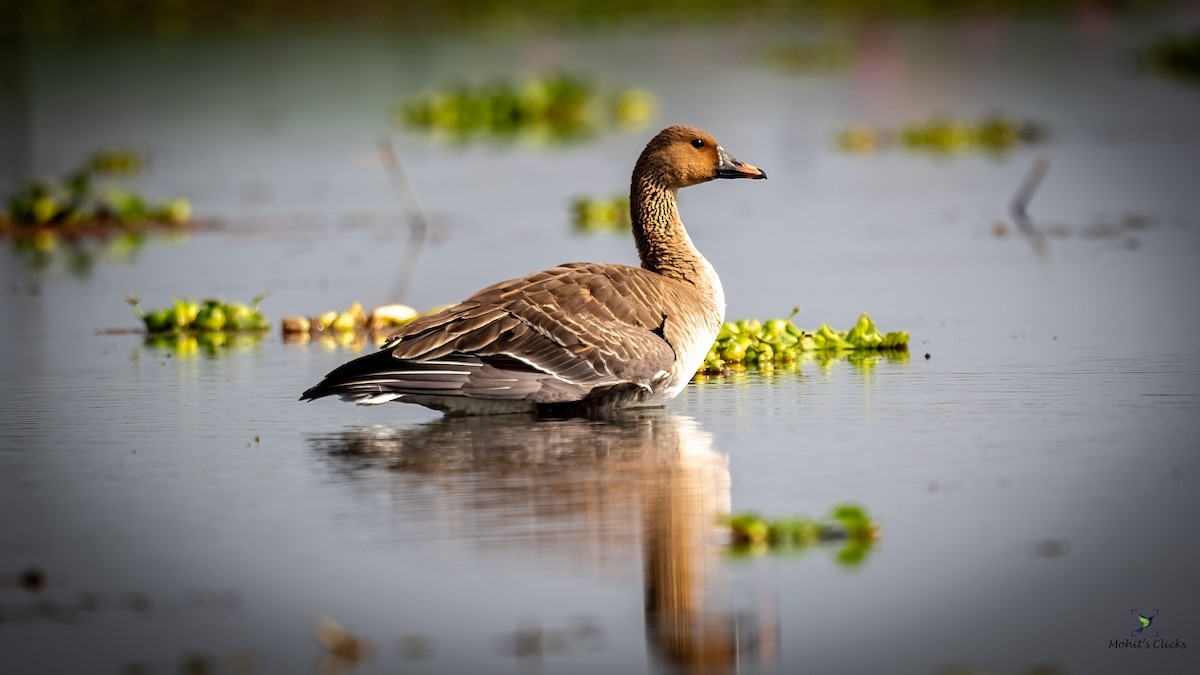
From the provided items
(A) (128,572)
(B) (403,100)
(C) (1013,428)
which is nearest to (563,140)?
(B) (403,100)

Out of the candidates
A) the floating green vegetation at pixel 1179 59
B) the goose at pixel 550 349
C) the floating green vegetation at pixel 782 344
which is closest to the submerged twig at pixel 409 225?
the floating green vegetation at pixel 782 344

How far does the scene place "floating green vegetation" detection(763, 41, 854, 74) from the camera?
155ft

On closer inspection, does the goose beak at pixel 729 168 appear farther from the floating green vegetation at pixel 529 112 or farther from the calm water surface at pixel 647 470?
the floating green vegetation at pixel 529 112

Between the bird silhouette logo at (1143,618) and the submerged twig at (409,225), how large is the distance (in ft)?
35.3

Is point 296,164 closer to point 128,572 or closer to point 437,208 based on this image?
point 437,208

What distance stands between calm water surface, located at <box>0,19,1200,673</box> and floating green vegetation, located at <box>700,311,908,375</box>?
0.91 feet

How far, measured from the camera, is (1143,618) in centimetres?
837

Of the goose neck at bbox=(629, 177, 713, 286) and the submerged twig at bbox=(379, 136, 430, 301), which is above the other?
the submerged twig at bbox=(379, 136, 430, 301)

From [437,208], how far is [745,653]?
59.8 feet

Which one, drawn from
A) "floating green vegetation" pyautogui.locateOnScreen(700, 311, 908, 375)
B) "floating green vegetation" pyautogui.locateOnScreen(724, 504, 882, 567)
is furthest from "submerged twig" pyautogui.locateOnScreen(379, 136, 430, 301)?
"floating green vegetation" pyautogui.locateOnScreen(724, 504, 882, 567)

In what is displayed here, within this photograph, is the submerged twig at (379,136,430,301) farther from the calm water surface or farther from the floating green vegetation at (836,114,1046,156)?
the floating green vegetation at (836,114,1046,156)

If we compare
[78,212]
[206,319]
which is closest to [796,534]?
[206,319]

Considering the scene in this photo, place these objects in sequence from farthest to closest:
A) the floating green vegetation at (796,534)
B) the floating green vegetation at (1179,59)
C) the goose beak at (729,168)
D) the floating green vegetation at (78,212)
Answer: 1. the floating green vegetation at (1179,59)
2. the floating green vegetation at (78,212)
3. the goose beak at (729,168)
4. the floating green vegetation at (796,534)

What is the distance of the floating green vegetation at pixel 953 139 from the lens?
31.0m
